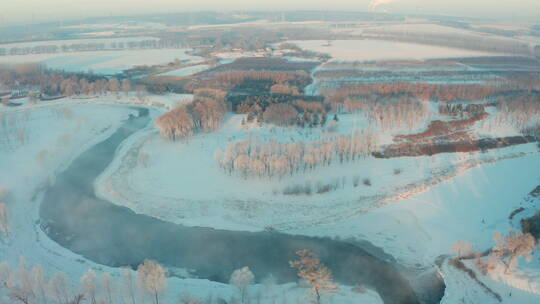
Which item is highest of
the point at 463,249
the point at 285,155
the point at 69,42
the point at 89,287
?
the point at 69,42

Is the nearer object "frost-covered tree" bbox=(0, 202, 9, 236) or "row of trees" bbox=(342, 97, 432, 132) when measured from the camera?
"frost-covered tree" bbox=(0, 202, 9, 236)

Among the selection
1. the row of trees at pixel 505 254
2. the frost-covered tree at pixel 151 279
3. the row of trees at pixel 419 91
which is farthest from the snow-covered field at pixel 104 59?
the row of trees at pixel 505 254

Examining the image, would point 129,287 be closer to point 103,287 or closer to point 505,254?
point 103,287

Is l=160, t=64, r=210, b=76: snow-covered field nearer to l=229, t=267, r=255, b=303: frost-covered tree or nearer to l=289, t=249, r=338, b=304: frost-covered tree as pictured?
l=229, t=267, r=255, b=303: frost-covered tree

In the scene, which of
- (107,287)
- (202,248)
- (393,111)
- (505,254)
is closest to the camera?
(107,287)

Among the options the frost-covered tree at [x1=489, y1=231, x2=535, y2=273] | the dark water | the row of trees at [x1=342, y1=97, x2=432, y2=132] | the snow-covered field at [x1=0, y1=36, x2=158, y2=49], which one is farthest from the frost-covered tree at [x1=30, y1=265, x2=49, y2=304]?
the snow-covered field at [x1=0, y1=36, x2=158, y2=49]

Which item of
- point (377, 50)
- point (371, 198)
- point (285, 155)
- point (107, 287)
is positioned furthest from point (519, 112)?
point (377, 50)
